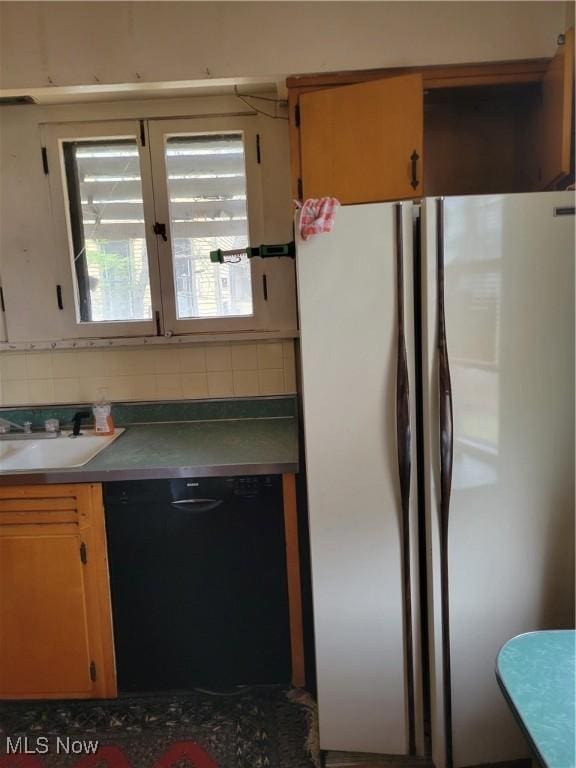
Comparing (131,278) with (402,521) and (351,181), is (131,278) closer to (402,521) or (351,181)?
(351,181)

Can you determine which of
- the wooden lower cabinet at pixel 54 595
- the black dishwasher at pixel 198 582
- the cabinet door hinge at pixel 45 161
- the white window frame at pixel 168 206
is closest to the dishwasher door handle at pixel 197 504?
the black dishwasher at pixel 198 582

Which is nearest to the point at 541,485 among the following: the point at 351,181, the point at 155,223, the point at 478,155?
the point at 351,181

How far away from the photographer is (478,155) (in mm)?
1886

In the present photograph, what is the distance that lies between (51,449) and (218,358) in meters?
0.81

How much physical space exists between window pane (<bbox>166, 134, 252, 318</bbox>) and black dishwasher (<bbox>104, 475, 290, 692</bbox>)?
857 millimetres

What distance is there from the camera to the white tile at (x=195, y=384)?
2.19 meters

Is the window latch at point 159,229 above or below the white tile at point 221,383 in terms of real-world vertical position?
above

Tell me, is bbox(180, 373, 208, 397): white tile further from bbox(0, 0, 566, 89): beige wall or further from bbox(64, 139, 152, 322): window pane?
bbox(0, 0, 566, 89): beige wall

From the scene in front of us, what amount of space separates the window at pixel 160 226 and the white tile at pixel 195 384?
0.69 feet

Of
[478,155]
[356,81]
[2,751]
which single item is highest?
[356,81]

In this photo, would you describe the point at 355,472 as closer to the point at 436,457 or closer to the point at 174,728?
the point at 436,457

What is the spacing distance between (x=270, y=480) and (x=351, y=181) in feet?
3.46

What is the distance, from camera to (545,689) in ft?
2.96

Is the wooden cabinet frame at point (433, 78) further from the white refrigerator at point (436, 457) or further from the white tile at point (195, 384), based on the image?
the white tile at point (195, 384)
